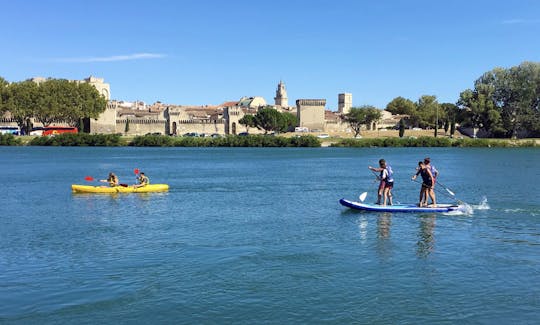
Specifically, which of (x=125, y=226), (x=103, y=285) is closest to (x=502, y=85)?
(x=125, y=226)

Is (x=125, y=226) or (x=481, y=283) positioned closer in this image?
(x=481, y=283)

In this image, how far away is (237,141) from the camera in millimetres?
109875

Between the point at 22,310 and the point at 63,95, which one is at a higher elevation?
the point at 63,95

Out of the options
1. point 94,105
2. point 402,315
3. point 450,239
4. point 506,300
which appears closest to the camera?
point 402,315

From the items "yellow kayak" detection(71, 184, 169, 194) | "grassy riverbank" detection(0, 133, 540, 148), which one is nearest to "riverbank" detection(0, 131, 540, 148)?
"grassy riverbank" detection(0, 133, 540, 148)

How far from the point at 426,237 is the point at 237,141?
91897 mm

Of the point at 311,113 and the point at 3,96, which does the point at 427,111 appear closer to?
the point at 311,113

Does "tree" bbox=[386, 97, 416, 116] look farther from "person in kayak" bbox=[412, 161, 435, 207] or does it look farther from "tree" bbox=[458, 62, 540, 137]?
"person in kayak" bbox=[412, 161, 435, 207]

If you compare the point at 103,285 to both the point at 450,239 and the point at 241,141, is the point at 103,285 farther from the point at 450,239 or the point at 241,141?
the point at 241,141

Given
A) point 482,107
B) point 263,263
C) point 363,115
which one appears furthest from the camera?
point 363,115

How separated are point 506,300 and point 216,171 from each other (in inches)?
1596

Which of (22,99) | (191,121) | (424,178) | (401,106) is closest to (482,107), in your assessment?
(401,106)

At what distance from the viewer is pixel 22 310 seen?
11969 millimetres

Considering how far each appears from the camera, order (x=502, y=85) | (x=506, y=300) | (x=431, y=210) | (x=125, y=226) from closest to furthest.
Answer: (x=506, y=300)
(x=125, y=226)
(x=431, y=210)
(x=502, y=85)
